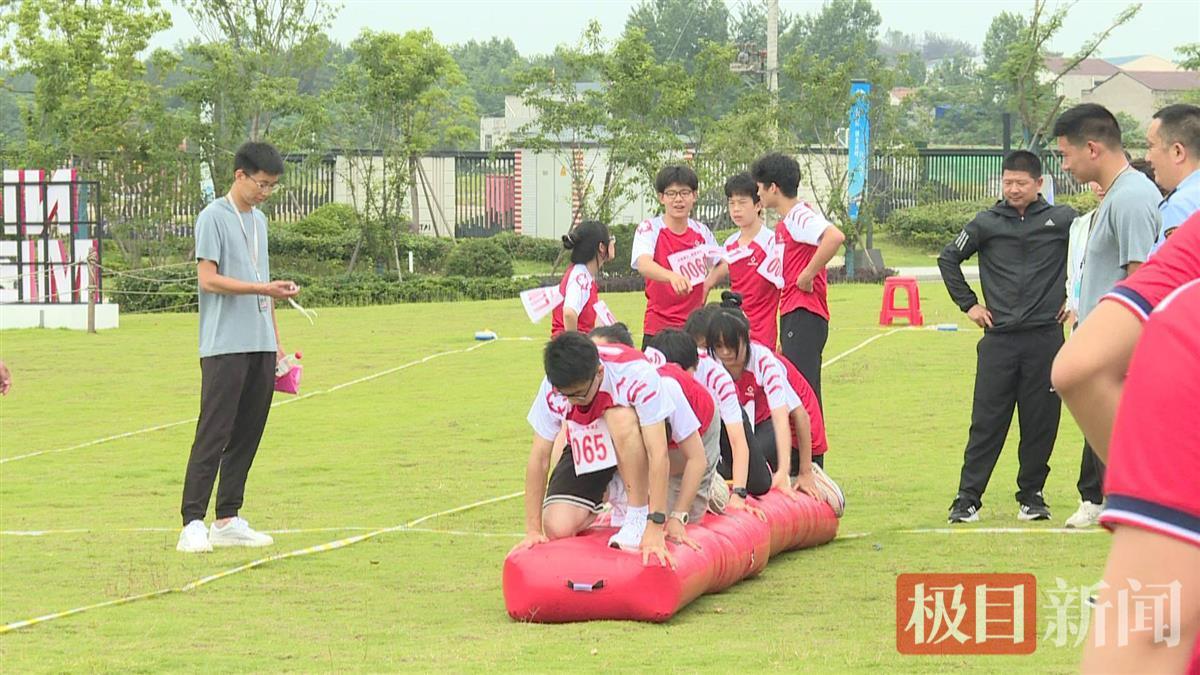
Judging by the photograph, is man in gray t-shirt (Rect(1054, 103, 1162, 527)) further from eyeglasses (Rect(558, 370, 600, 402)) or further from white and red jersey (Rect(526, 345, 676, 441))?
eyeglasses (Rect(558, 370, 600, 402))

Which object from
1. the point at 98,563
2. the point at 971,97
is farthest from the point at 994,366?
the point at 971,97

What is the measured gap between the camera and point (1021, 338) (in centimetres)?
868

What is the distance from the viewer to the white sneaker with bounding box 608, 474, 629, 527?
680cm

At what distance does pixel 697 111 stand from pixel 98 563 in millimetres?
30694

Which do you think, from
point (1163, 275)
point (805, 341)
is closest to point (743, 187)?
point (805, 341)

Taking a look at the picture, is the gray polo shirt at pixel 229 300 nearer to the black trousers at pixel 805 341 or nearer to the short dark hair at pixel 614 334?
the short dark hair at pixel 614 334

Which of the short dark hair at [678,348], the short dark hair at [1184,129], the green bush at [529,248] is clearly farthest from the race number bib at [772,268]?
the green bush at [529,248]

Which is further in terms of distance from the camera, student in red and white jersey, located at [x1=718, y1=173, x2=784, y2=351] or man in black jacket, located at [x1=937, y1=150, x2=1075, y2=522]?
student in red and white jersey, located at [x1=718, y1=173, x2=784, y2=351]

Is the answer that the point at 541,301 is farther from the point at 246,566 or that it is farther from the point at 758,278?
the point at 246,566

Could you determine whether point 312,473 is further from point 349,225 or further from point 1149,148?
point 349,225

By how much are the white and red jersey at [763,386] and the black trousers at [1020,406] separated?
1.23m

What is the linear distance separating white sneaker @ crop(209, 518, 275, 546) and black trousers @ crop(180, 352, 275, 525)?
8 cm

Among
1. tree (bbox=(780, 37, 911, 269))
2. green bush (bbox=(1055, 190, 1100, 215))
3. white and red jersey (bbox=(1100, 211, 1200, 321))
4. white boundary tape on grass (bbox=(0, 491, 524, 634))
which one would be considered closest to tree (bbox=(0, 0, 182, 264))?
tree (bbox=(780, 37, 911, 269))

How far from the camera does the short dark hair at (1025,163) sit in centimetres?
848
